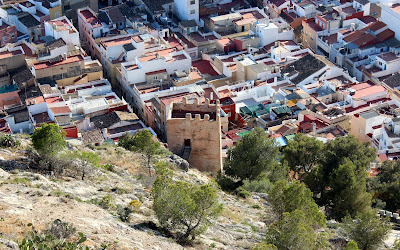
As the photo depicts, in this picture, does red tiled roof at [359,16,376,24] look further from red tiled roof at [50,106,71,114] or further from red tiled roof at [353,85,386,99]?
red tiled roof at [50,106,71,114]

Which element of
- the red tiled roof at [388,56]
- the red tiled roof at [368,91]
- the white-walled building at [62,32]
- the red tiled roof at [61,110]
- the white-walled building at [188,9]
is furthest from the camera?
the white-walled building at [188,9]

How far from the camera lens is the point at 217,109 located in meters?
47.3

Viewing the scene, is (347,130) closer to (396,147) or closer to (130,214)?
(396,147)

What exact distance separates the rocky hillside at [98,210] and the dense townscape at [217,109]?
0.88ft

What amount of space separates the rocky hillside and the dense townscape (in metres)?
0.27

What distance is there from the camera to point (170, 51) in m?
68.6

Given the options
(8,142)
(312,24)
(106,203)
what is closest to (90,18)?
(312,24)

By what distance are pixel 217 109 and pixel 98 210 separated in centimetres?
1831

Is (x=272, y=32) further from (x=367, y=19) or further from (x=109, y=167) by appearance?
(x=109, y=167)

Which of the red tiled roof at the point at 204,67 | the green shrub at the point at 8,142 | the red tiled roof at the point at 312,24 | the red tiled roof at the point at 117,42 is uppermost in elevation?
the green shrub at the point at 8,142

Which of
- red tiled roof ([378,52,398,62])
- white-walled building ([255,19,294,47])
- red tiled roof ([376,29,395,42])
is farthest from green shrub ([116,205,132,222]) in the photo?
red tiled roof ([376,29,395,42])

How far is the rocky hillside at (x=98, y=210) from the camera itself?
1088 inches

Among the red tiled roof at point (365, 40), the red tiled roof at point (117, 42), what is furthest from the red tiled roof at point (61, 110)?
the red tiled roof at point (365, 40)

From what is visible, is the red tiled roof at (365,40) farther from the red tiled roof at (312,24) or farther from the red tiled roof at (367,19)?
the red tiled roof at (312,24)
